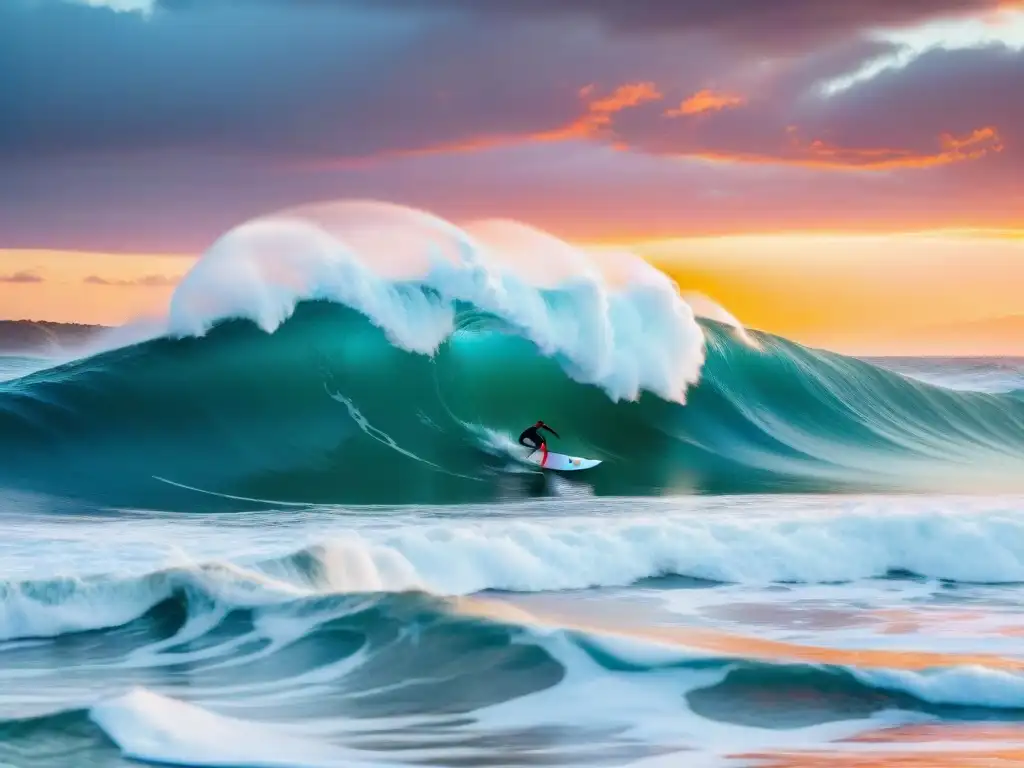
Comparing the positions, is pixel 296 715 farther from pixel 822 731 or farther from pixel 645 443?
pixel 645 443

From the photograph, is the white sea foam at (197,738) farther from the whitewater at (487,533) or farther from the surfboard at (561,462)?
the surfboard at (561,462)

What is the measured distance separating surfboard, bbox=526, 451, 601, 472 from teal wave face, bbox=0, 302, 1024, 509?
0.60 ft

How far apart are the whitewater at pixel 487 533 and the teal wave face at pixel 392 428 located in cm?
5

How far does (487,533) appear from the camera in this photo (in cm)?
1005

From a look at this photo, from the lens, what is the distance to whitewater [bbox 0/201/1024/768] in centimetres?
580

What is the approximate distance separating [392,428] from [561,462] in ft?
6.97

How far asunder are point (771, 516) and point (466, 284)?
626 centimetres

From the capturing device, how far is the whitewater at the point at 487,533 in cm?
580

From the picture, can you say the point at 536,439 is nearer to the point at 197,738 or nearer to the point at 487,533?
the point at 487,533

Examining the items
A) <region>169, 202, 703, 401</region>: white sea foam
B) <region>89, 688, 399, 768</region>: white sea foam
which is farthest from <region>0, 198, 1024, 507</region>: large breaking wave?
<region>89, 688, 399, 768</region>: white sea foam

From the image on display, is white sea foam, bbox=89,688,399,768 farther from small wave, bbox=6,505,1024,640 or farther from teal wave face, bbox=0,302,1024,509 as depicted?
teal wave face, bbox=0,302,1024,509

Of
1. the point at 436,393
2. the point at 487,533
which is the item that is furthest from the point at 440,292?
the point at 487,533

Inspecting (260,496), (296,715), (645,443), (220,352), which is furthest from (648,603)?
(220,352)

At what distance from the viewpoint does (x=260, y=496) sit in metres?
13.1
